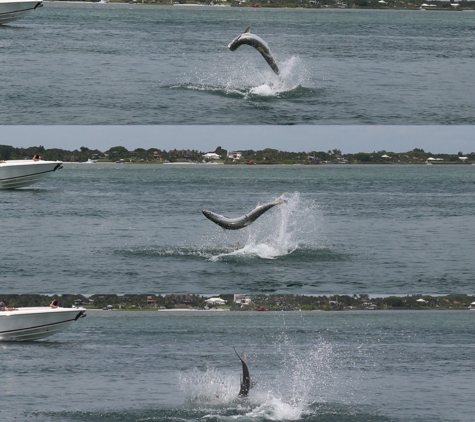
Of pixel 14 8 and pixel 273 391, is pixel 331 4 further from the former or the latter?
pixel 273 391

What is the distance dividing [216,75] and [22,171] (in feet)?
46.4

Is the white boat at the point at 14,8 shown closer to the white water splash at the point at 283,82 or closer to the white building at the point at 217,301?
the white water splash at the point at 283,82

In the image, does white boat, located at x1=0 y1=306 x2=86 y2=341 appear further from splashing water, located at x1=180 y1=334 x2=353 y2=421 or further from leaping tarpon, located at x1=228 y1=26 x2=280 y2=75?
leaping tarpon, located at x1=228 y1=26 x2=280 y2=75

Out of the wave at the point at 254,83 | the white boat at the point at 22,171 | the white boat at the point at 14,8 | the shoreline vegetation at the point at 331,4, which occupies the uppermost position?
the shoreline vegetation at the point at 331,4

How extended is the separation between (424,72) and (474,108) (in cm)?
989

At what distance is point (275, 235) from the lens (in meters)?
51.1

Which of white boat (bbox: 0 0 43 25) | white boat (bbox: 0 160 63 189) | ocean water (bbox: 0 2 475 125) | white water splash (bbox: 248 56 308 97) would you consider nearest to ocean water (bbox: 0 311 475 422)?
white boat (bbox: 0 160 63 189)

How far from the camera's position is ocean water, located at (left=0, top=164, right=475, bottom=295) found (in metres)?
45.3

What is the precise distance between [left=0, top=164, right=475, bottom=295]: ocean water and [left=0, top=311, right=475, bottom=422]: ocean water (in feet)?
16.7

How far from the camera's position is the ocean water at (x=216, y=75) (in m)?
51.6

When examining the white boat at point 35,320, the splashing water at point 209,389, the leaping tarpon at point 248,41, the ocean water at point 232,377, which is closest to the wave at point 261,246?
the white boat at point 35,320

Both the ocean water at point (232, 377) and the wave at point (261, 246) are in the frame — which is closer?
the ocean water at point (232, 377)

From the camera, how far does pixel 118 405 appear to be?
4347 centimetres

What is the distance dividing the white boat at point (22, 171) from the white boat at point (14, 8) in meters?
10.3
